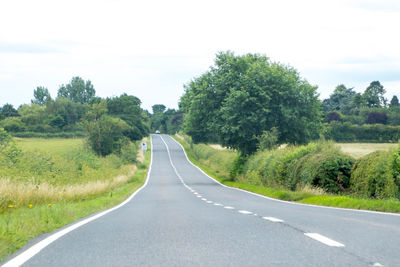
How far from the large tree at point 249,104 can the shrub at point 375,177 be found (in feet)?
70.8

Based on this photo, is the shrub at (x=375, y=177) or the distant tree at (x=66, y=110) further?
the distant tree at (x=66, y=110)

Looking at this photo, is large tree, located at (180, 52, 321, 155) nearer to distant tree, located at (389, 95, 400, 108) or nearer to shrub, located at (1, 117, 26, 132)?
shrub, located at (1, 117, 26, 132)

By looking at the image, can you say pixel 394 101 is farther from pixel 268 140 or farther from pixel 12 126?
pixel 268 140

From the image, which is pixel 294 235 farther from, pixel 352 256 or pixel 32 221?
pixel 32 221

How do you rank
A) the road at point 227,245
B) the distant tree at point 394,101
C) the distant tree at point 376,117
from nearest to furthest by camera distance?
the road at point 227,245
the distant tree at point 376,117
the distant tree at point 394,101

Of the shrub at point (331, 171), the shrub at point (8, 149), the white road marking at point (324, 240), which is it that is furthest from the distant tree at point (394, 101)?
the white road marking at point (324, 240)

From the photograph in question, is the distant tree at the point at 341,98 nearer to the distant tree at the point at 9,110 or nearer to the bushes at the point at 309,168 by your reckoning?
the distant tree at the point at 9,110

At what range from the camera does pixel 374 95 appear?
479ft

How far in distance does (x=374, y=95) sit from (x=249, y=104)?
365 ft

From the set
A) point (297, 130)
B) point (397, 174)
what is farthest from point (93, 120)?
point (397, 174)

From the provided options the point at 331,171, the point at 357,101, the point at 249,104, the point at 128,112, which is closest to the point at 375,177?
the point at 331,171

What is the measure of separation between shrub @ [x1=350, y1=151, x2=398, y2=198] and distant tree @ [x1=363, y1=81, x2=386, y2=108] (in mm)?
128069

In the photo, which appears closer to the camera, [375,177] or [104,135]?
[375,177]

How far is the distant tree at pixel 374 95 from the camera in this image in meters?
143
